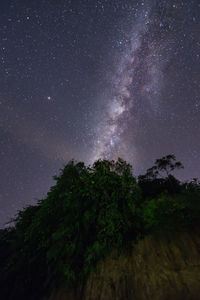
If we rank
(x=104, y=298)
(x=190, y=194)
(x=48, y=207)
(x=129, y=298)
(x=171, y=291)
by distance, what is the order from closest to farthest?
(x=171, y=291) → (x=129, y=298) → (x=104, y=298) → (x=190, y=194) → (x=48, y=207)

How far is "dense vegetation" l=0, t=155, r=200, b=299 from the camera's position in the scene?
5.70 metres

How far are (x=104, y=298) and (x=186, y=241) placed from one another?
11.9 ft

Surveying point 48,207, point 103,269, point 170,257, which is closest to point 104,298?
point 103,269

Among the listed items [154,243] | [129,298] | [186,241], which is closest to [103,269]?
[129,298]

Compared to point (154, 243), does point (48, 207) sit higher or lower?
higher

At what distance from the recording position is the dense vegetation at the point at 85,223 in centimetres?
570

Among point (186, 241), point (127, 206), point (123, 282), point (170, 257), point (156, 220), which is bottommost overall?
point (123, 282)

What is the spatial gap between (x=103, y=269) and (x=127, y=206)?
268 cm

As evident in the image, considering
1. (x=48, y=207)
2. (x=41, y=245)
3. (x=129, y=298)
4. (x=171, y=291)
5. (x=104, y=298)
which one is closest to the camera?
(x=171, y=291)

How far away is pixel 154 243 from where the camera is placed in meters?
5.84

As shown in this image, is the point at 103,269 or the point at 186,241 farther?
the point at 103,269

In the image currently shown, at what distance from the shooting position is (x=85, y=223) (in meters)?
5.95

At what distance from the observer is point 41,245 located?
262 inches

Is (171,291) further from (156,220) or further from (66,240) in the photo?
(66,240)
